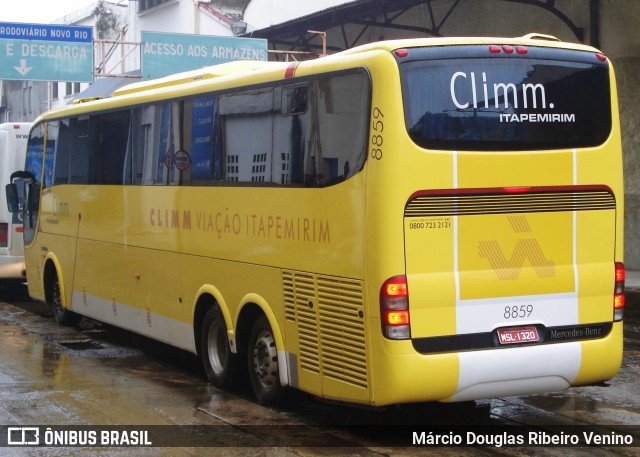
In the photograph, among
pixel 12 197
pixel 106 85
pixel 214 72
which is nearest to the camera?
pixel 214 72

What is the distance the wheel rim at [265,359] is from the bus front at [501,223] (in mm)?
1787

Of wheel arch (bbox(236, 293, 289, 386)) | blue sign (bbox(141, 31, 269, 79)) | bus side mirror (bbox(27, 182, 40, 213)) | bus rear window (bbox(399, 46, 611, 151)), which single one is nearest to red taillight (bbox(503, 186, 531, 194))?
bus rear window (bbox(399, 46, 611, 151))

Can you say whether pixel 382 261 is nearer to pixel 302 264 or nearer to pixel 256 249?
pixel 302 264

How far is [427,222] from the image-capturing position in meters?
7.87

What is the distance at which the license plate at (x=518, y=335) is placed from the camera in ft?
26.6

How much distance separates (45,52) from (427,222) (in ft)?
83.3

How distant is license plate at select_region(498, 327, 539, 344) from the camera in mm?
8094

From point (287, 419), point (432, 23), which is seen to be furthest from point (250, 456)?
point (432, 23)

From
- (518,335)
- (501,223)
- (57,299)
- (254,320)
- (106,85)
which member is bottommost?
(57,299)

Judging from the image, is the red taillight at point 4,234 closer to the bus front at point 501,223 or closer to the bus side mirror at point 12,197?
the bus side mirror at point 12,197

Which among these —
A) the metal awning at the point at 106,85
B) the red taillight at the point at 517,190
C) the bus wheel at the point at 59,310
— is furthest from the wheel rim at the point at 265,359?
the metal awning at the point at 106,85

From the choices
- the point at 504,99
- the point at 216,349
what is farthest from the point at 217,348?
the point at 504,99

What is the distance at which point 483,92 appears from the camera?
320 inches

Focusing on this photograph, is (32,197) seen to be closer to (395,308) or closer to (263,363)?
(263,363)
